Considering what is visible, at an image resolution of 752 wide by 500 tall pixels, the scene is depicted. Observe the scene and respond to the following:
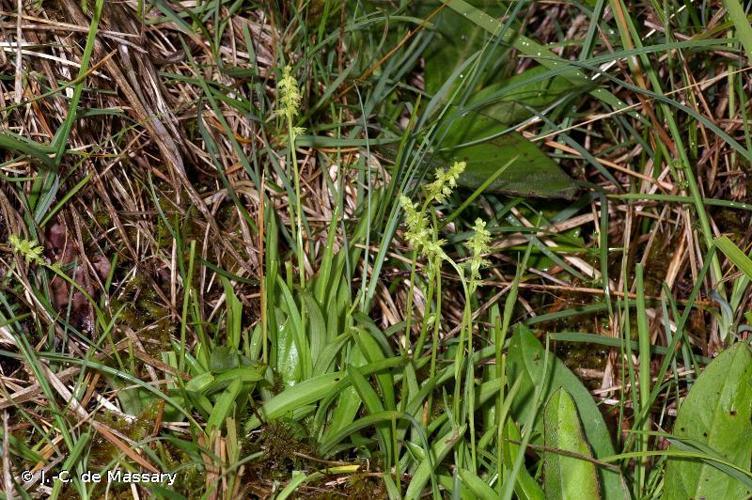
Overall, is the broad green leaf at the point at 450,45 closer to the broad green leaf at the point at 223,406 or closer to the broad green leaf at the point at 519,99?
the broad green leaf at the point at 519,99

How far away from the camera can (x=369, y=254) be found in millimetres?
2160

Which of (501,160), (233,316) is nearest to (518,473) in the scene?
(233,316)

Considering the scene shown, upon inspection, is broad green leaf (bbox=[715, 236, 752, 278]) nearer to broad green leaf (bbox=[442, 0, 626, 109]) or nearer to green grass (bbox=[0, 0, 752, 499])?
green grass (bbox=[0, 0, 752, 499])

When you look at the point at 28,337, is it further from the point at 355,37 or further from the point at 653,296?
the point at 653,296

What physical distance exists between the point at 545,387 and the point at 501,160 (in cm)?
70

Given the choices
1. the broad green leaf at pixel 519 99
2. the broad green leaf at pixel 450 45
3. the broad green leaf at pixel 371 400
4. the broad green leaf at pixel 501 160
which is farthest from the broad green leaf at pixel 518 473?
the broad green leaf at pixel 450 45

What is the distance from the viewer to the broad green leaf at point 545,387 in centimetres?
175

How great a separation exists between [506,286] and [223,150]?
2.87 feet

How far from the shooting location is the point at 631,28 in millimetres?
2188

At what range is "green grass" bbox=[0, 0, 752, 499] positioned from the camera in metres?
1.69

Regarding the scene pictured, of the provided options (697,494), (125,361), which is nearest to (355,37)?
(125,361)

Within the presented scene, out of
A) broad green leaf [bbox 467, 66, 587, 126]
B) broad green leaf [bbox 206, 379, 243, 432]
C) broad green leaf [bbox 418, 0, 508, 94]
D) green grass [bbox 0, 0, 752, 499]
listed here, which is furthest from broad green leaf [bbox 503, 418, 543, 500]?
broad green leaf [bbox 418, 0, 508, 94]

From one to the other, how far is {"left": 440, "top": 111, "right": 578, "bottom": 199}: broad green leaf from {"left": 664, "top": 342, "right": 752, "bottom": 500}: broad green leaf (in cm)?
63

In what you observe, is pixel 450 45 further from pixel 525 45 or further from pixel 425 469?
pixel 425 469
